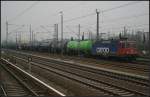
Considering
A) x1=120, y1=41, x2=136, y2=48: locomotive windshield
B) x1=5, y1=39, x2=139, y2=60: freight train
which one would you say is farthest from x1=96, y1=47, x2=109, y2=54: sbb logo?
x1=120, y1=41, x2=136, y2=48: locomotive windshield

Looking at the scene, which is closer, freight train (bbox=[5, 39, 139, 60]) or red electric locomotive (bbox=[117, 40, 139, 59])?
red electric locomotive (bbox=[117, 40, 139, 59])

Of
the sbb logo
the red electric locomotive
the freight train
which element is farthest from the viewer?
the sbb logo

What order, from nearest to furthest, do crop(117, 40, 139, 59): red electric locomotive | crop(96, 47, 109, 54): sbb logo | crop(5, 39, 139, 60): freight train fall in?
crop(117, 40, 139, 59): red electric locomotive, crop(5, 39, 139, 60): freight train, crop(96, 47, 109, 54): sbb logo

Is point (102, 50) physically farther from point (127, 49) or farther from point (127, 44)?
point (127, 49)

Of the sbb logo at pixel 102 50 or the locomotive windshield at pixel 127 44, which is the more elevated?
the locomotive windshield at pixel 127 44

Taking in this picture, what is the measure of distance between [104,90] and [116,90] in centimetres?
71

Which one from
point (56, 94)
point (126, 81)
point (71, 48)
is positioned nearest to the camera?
point (56, 94)

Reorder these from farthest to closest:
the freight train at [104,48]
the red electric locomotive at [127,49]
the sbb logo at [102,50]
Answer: the sbb logo at [102,50]
the freight train at [104,48]
the red electric locomotive at [127,49]

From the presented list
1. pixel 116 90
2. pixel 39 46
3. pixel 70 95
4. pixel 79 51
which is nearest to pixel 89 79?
pixel 116 90

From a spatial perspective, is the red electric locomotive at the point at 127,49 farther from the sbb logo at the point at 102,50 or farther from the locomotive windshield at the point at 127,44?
the sbb logo at the point at 102,50

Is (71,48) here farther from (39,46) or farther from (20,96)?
(20,96)

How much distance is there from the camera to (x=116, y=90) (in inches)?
531

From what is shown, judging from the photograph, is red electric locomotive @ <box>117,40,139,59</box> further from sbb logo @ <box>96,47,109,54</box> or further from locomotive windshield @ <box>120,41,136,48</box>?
sbb logo @ <box>96,47,109,54</box>

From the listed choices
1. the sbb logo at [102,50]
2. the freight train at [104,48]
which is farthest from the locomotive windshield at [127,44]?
the sbb logo at [102,50]
